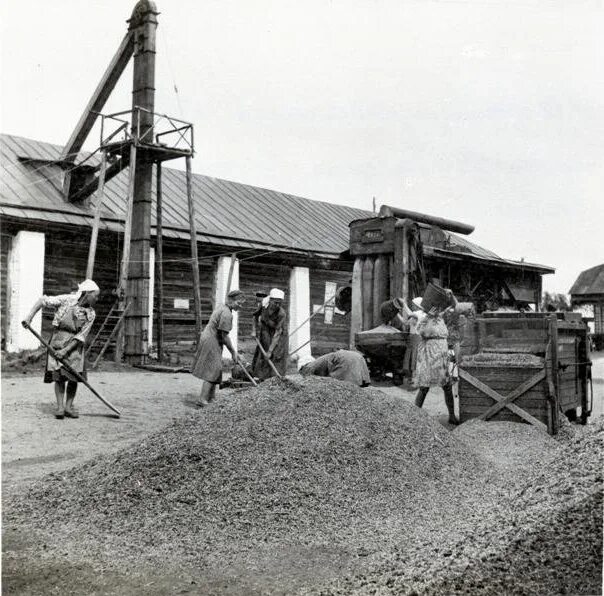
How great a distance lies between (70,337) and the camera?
630 cm

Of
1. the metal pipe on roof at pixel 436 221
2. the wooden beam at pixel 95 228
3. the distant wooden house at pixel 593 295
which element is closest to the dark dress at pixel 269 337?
the wooden beam at pixel 95 228

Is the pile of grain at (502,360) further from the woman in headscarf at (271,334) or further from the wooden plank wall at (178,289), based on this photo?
the wooden plank wall at (178,289)

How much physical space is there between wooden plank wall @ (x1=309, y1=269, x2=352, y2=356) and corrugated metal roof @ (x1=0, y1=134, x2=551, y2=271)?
56 cm

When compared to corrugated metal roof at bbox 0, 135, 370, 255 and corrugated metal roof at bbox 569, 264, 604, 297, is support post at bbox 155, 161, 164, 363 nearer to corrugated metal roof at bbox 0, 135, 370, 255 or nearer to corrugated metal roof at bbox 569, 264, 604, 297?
corrugated metal roof at bbox 0, 135, 370, 255

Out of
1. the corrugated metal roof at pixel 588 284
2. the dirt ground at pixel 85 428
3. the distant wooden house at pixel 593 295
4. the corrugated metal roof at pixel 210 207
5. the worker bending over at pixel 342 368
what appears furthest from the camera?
the distant wooden house at pixel 593 295

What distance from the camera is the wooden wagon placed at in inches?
263

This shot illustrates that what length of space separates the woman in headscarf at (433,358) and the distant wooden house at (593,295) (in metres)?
11.0

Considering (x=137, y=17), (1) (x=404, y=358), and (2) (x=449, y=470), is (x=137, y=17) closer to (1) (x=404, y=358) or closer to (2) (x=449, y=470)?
(2) (x=449, y=470)

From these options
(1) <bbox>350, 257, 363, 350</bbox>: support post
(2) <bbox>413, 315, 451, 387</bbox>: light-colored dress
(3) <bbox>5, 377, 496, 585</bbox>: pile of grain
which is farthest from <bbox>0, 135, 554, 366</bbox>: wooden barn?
(3) <bbox>5, 377, 496, 585</bbox>: pile of grain

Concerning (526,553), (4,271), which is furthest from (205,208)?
(526,553)

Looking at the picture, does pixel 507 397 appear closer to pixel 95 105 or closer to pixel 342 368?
pixel 342 368

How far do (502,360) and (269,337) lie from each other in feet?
8.86

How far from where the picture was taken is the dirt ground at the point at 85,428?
9.74ft

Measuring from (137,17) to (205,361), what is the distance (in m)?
3.48
